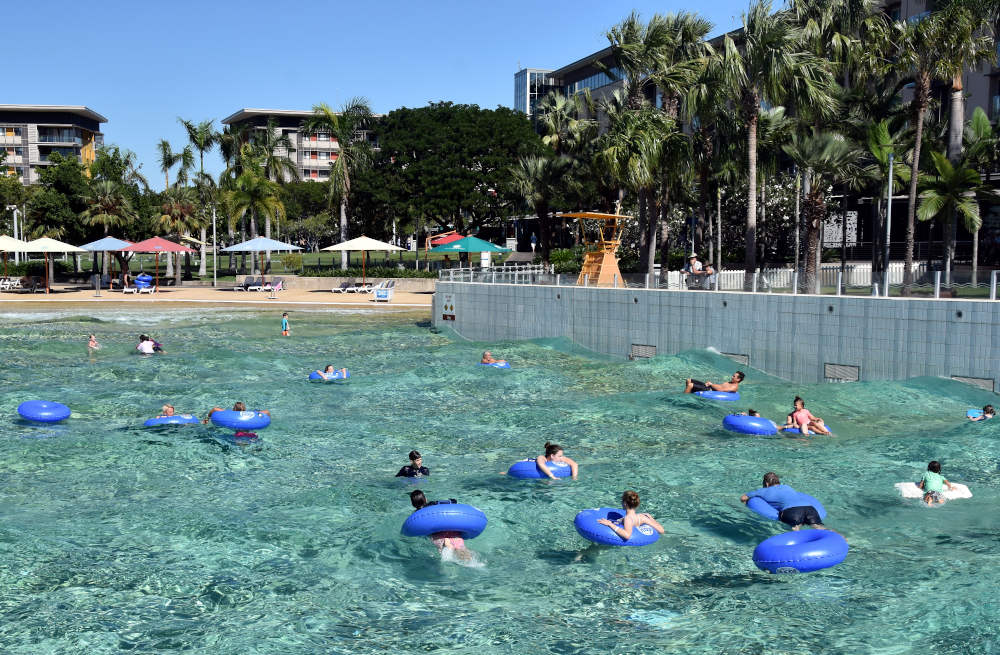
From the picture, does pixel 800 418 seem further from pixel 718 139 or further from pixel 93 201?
pixel 93 201

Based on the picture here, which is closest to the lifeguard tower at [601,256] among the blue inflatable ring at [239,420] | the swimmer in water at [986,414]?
the swimmer in water at [986,414]

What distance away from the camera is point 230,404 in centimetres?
2119

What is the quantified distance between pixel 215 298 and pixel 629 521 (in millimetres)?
41661

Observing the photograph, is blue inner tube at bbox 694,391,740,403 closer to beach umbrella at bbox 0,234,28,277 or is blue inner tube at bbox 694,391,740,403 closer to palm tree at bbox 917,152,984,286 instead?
palm tree at bbox 917,152,984,286

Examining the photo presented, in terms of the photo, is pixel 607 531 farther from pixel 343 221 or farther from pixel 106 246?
pixel 343 221

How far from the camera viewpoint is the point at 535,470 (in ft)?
49.2

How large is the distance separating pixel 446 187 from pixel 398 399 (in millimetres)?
37441

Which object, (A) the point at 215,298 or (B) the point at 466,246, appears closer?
(B) the point at 466,246

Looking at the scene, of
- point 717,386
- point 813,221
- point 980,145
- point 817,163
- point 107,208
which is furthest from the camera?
point 107,208

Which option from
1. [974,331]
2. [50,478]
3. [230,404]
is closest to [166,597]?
[50,478]

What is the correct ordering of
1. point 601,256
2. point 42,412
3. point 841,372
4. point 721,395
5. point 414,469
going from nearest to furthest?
1. point 414,469
2. point 42,412
3. point 721,395
4. point 841,372
5. point 601,256

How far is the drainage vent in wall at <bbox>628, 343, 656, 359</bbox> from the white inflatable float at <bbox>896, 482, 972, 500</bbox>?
13.0 m

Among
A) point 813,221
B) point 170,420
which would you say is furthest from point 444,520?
point 813,221

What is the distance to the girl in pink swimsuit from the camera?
1798 cm
